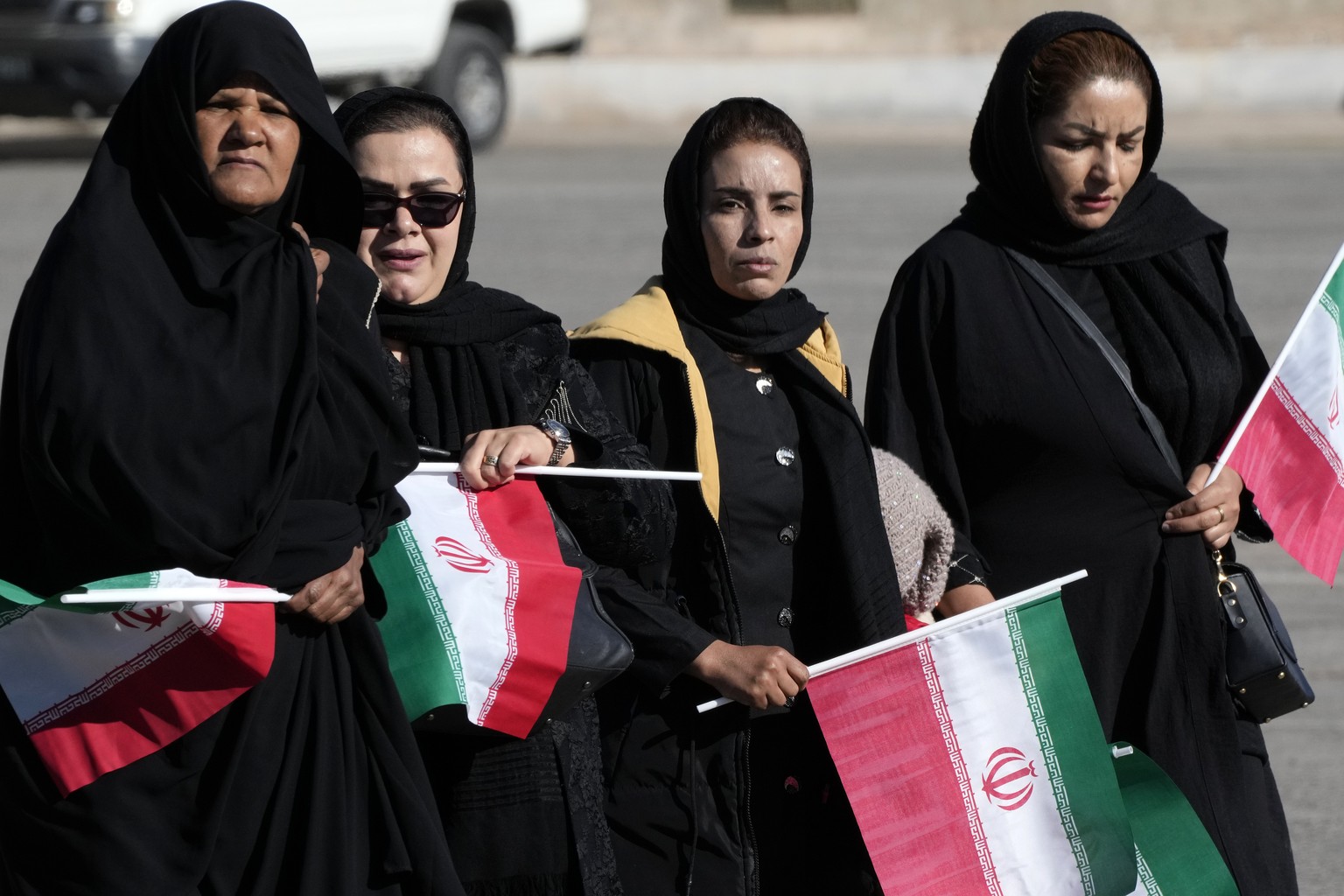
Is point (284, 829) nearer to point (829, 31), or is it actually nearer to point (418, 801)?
point (418, 801)

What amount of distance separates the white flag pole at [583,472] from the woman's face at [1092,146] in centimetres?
103

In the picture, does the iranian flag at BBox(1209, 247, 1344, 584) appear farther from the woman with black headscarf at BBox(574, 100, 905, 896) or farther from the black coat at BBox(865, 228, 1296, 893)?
the woman with black headscarf at BBox(574, 100, 905, 896)

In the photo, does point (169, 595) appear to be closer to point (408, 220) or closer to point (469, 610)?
point (469, 610)

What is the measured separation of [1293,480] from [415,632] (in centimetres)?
189

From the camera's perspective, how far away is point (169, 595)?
256 centimetres

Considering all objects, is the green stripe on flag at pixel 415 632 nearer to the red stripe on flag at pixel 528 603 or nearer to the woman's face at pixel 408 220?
the red stripe on flag at pixel 528 603

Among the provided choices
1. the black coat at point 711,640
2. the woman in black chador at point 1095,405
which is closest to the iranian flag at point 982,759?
the black coat at point 711,640

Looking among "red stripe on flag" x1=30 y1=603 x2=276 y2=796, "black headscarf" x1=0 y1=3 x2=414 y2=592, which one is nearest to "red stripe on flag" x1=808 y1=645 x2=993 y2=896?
"black headscarf" x1=0 y1=3 x2=414 y2=592

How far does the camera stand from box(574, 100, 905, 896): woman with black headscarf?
3295 mm

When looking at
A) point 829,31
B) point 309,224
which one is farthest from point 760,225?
point 829,31

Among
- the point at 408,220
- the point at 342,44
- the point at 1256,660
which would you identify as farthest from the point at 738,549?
the point at 342,44

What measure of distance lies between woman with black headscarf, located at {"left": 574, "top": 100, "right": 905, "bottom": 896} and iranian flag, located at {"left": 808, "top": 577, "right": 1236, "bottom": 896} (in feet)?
0.31

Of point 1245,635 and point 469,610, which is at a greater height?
point 469,610

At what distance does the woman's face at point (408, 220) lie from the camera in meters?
3.18
